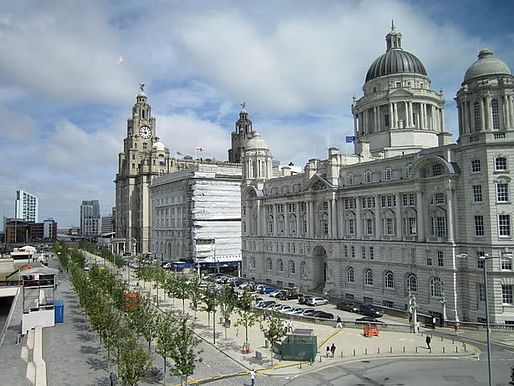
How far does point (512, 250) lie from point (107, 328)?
47393 millimetres

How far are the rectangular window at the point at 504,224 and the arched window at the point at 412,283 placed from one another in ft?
45.0

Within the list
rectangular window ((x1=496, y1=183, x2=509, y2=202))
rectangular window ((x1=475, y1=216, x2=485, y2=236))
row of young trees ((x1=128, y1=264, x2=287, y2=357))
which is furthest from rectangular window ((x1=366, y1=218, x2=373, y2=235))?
row of young trees ((x1=128, y1=264, x2=287, y2=357))

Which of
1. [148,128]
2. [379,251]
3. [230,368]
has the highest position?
[148,128]

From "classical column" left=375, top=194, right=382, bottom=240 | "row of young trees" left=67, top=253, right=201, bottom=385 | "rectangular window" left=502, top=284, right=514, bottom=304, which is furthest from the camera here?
"classical column" left=375, top=194, right=382, bottom=240

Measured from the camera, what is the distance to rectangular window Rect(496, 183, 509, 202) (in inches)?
2194

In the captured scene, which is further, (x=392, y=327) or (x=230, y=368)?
(x=392, y=327)

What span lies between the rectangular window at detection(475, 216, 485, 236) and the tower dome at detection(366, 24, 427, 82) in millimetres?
40177

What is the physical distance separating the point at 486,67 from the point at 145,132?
14339cm

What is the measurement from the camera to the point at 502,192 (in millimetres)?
55844

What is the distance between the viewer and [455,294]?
57844 mm

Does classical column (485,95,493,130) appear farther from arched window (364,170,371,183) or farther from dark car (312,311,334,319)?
dark car (312,311,334,319)

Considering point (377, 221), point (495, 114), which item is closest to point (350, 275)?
point (377, 221)

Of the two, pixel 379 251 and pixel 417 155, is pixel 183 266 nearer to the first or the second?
pixel 379 251

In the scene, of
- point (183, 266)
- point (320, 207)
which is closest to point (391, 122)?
point (320, 207)
